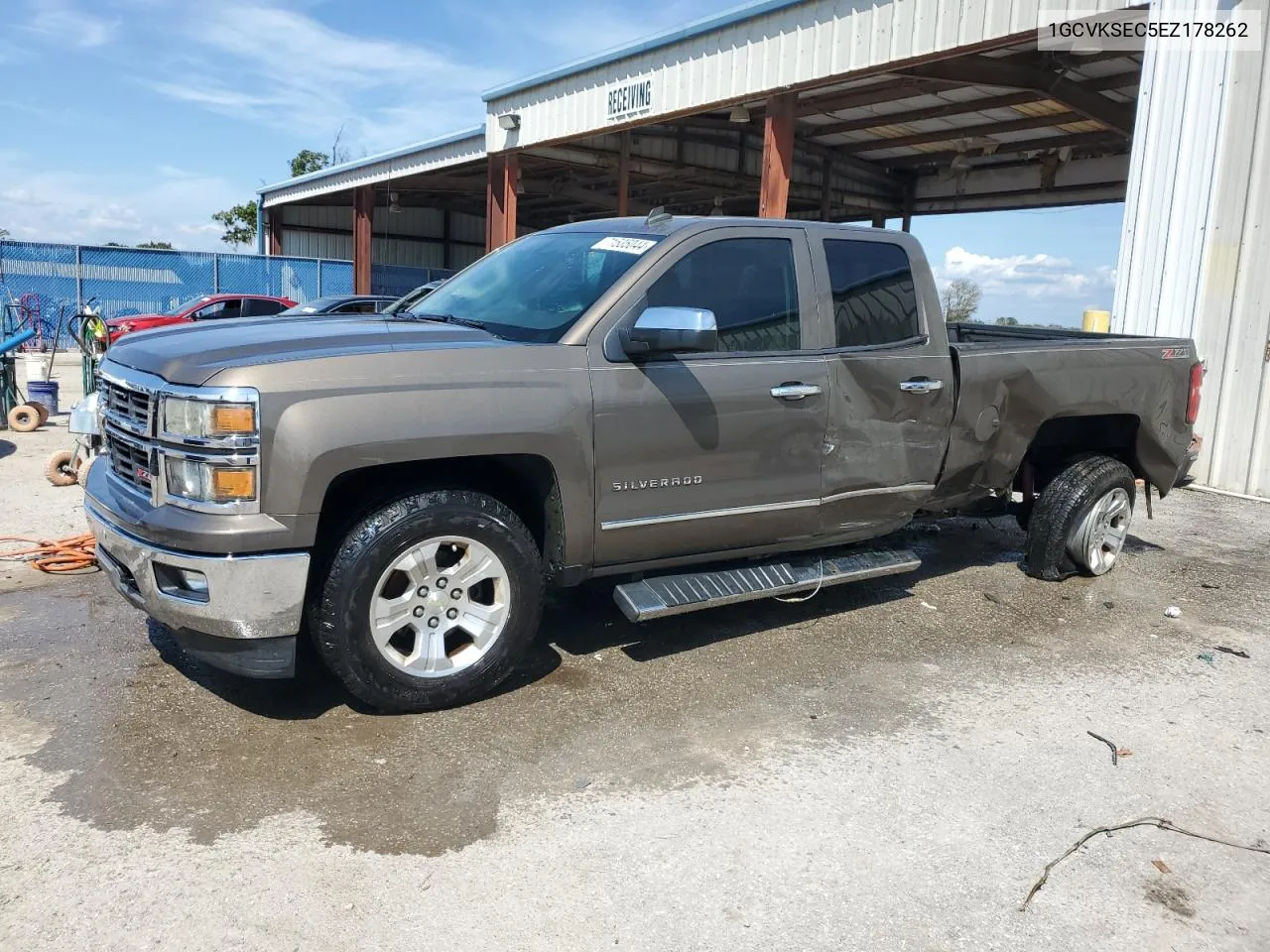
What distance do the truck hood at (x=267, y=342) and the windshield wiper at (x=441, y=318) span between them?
0.09 metres

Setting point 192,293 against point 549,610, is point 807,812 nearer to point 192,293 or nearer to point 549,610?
point 549,610

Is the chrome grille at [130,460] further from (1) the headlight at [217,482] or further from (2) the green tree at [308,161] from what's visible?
(2) the green tree at [308,161]

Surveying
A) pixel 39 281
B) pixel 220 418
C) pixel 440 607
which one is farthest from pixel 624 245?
pixel 39 281

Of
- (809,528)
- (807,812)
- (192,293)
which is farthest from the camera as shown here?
(192,293)

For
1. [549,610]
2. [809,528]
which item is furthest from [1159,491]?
[549,610]

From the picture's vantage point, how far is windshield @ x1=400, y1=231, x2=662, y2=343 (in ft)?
13.6

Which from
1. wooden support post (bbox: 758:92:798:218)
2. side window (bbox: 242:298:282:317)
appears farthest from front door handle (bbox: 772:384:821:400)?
side window (bbox: 242:298:282:317)

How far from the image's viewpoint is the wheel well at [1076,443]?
5.95m

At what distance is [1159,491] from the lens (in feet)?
20.8

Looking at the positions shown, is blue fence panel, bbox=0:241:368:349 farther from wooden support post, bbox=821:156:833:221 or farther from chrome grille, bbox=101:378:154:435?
chrome grille, bbox=101:378:154:435

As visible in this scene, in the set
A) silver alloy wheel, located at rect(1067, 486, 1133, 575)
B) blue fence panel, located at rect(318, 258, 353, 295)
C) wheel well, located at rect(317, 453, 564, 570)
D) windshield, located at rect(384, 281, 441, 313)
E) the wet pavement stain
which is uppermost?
blue fence panel, located at rect(318, 258, 353, 295)

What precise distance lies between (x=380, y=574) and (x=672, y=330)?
1464mm

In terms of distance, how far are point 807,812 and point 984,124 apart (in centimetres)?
1798

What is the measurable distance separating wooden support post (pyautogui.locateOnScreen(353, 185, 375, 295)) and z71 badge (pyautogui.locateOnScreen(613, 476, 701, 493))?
26.7 meters
